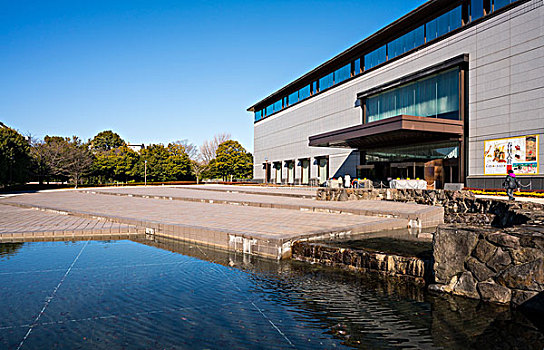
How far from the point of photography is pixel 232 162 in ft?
Result: 208

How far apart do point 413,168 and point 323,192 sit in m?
13.6

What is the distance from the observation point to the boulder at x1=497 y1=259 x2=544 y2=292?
4.28 metres

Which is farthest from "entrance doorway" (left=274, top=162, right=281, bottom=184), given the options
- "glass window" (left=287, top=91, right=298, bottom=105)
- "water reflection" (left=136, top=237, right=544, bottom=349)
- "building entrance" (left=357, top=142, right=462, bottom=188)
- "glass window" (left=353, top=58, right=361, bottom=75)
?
"water reflection" (left=136, top=237, right=544, bottom=349)

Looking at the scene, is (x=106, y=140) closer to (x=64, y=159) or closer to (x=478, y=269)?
(x=64, y=159)

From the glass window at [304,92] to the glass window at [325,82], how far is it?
3.13 metres

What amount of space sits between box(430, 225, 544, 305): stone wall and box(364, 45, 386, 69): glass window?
29.9 metres

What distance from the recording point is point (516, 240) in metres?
4.52

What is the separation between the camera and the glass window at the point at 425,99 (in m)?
24.8

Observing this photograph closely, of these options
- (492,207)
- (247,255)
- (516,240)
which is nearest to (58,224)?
(247,255)

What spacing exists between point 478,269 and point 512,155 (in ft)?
65.8

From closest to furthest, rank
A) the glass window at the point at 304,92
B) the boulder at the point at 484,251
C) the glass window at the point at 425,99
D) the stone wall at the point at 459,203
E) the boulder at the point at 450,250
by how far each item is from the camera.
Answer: the boulder at the point at 484,251 < the boulder at the point at 450,250 < the stone wall at the point at 459,203 < the glass window at the point at 425,99 < the glass window at the point at 304,92

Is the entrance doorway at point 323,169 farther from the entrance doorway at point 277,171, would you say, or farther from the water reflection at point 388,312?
the water reflection at point 388,312

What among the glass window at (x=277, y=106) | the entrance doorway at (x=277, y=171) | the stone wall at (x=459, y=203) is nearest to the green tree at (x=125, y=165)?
the entrance doorway at (x=277, y=171)

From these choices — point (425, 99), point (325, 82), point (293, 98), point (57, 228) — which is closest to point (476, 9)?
point (425, 99)
